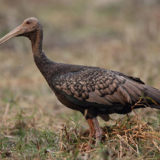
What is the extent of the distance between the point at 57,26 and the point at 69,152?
53.8ft

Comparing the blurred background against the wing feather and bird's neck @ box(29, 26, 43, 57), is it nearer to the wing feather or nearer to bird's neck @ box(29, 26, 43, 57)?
the wing feather

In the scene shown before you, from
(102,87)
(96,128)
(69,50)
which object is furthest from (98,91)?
(69,50)

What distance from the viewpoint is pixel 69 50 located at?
655 inches

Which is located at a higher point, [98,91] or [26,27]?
[26,27]

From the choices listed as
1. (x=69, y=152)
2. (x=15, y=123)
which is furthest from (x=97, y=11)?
(x=69, y=152)

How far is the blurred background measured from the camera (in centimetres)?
884

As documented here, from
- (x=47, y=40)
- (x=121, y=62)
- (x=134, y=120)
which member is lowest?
(x=134, y=120)

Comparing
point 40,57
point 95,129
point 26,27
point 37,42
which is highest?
point 26,27

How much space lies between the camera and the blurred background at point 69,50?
884 cm

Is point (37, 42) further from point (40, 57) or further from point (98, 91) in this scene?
point (98, 91)

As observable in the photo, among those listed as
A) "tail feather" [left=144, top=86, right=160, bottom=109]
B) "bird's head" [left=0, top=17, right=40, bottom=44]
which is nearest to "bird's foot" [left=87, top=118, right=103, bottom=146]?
Result: "tail feather" [left=144, top=86, right=160, bottom=109]

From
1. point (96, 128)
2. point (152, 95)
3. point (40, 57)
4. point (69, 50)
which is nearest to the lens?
point (152, 95)

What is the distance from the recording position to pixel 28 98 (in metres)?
10.1

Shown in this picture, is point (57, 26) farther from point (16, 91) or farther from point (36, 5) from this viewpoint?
point (16, 91)
